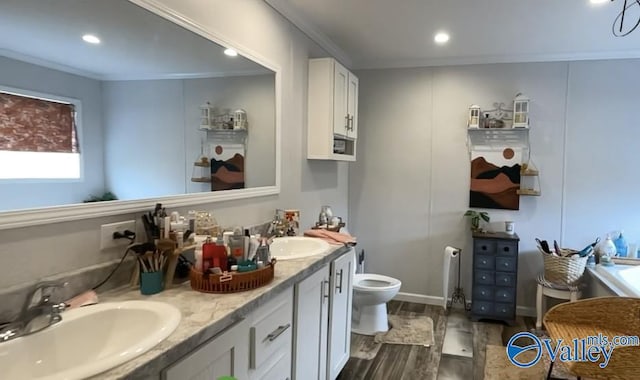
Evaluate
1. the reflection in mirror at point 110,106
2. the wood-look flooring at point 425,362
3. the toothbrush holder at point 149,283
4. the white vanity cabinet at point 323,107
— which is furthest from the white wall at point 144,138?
the wood-look flooring at point 425,362

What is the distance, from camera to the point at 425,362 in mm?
2965

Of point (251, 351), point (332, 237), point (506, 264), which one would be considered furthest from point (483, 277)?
point (251, 351)

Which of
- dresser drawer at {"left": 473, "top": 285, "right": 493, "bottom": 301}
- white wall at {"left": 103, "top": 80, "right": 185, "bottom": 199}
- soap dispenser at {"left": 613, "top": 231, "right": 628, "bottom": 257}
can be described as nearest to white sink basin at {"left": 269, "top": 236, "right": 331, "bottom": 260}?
white wall at {"left": 103, "top": 80, "right": 185, "bottom": 199}

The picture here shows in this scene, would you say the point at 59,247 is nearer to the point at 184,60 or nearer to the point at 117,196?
the point at 117,196

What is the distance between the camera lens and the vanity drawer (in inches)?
59.3

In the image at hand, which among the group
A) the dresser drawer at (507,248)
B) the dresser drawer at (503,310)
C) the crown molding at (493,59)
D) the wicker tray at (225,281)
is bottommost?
the dresser drawer at (503,310)

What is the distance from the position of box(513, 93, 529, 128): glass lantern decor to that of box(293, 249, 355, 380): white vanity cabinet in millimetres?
2175

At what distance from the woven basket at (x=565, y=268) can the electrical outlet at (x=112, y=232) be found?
331 cm

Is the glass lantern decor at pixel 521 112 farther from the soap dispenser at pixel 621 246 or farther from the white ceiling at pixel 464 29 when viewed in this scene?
the soap dispenser at pixel 621 246

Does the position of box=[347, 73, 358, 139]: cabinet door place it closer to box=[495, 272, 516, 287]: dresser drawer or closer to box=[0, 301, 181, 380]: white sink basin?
box=[495, 272, 516, 287]: dresser drawer

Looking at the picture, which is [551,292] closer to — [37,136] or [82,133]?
[82,133]

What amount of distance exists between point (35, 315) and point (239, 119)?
1.42 metres

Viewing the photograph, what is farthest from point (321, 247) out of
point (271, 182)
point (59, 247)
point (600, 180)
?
point (600, 180)

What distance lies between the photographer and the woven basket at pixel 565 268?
3.38 metres
